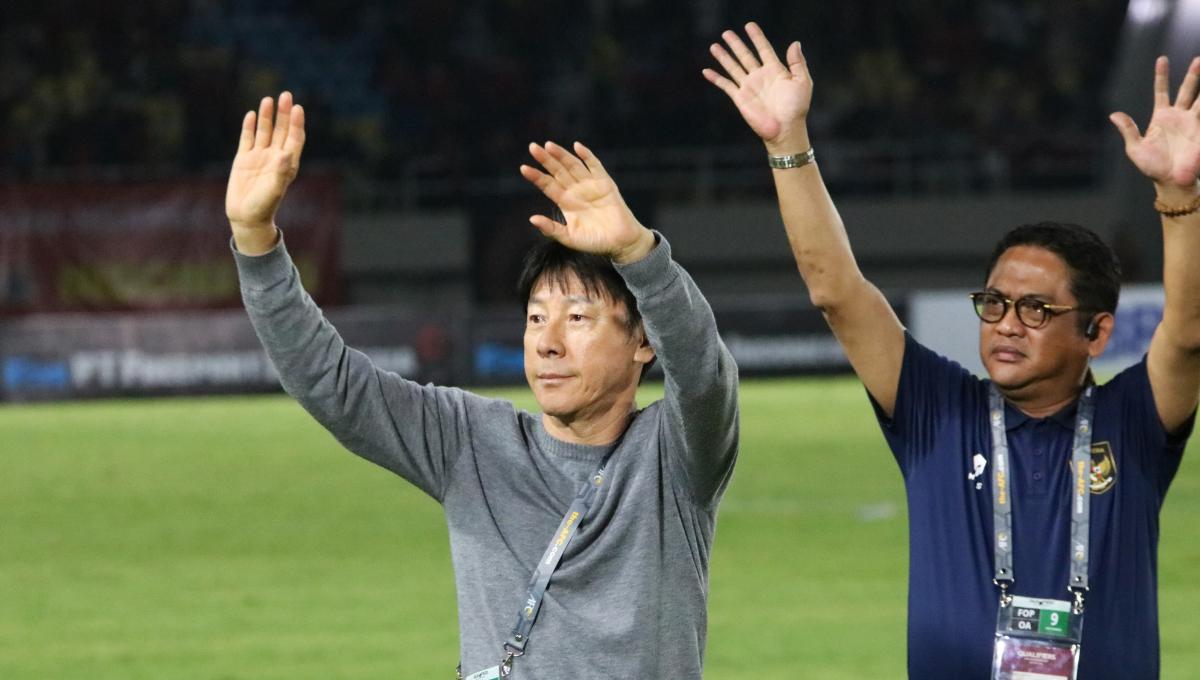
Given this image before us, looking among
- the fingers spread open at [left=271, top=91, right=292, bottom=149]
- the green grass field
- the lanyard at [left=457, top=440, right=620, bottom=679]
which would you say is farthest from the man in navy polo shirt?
the green grass field

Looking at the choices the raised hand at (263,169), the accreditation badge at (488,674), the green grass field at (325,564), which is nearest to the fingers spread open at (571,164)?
→ the raised hand at (263,169)

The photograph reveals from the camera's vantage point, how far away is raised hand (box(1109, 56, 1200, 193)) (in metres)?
3.94

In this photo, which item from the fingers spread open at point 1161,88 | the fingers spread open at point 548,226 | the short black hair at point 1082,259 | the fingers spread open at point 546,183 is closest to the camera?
the fingers spread open at point 548,226

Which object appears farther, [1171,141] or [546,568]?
[1171,141]

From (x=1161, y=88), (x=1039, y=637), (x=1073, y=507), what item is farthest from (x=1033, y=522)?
(x=1161, y=88)

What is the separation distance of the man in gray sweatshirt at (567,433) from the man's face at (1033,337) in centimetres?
69

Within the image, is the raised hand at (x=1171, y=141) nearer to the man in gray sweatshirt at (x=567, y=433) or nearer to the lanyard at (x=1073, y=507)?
the lanyard at (x=1073, y=507)

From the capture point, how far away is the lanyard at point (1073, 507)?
3.90m

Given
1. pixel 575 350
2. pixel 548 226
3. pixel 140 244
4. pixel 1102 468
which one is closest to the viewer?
pixel 548 226

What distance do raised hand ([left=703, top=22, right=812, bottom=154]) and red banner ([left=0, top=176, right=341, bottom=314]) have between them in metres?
21.0

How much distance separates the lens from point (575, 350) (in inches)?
148

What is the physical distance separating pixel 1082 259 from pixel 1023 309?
0.58 ft

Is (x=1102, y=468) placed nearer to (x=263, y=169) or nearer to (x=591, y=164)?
(x=591, y=164)

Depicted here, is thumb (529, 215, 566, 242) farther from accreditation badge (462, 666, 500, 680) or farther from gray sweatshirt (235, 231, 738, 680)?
accreditation badge (462, 666, 500, 680)
